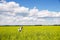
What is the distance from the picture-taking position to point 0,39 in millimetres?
5387

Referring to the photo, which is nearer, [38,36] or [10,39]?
[10,39]

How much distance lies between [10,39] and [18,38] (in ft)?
0.96

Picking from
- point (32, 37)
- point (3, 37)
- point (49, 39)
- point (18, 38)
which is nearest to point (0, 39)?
point (3, 37)

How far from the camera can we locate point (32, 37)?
544cm

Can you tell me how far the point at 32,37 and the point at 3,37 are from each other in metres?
0.88

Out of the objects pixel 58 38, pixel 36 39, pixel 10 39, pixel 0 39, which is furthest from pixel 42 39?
pixel 0 39

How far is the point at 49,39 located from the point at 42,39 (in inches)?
8.7

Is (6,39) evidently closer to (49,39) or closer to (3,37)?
(3,37)

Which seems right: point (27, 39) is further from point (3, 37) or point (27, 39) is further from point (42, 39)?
point (3, 37)

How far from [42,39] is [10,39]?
922 millimetres

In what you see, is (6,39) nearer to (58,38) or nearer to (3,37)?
(3,37)

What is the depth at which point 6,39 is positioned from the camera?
17.3 feet

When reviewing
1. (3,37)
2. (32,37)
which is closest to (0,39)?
(3,37)

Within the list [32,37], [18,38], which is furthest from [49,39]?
[18,38]
